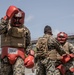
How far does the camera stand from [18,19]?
7316mm

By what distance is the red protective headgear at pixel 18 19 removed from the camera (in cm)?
727

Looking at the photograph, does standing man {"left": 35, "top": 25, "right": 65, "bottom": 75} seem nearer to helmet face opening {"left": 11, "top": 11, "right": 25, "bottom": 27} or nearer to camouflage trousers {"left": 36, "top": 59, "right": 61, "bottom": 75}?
camouflage trousers {"left": 36, "top": 59, "right": 61, "bottom": 75}

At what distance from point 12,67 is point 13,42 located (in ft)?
1.74

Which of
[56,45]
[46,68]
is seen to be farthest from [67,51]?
[46,68]

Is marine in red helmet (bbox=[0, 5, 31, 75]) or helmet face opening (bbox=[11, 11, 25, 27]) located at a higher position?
helmet face opening (bbox=[11, 11, 25, 27])

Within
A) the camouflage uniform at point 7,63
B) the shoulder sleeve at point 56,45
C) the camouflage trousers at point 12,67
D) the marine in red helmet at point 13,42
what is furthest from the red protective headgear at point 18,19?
the shoulder sleeve at point 56,45

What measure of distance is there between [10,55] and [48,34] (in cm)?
201

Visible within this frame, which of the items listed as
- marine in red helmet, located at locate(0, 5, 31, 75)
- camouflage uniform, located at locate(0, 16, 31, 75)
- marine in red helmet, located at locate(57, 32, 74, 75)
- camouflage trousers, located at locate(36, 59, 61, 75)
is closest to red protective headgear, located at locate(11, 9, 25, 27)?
marine in red helmet, located at locate(0, 5, 31, 75)

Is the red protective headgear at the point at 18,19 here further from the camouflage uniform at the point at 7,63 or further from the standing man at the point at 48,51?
the standing man at the point at 48,51

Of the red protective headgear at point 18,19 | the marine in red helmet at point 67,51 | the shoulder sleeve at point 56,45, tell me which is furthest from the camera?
the marine in red helmet at point 67,51

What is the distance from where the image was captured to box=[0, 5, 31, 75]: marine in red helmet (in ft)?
23.1

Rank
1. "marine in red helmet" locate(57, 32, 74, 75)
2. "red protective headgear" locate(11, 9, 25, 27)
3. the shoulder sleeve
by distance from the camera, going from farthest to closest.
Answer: "marine in red helmet" locate(57, 32, 74, 75) < the shoulder sleeve < "red protective headgear" locate(11, 9, 25, 27)

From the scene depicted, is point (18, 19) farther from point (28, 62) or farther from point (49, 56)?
point (49, 56)

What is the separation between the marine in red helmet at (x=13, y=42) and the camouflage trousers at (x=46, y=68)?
5.42 ft
